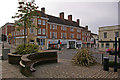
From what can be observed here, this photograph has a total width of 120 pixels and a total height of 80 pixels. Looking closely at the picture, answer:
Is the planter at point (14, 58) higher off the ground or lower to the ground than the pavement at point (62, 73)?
higher

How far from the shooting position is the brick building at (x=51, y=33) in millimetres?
30828

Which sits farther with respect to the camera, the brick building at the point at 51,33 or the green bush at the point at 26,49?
the brick building at the point at 51,33

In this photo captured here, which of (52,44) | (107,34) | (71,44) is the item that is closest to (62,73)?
(107,34)

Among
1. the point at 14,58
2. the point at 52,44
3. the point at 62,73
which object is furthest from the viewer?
the point at 52,44

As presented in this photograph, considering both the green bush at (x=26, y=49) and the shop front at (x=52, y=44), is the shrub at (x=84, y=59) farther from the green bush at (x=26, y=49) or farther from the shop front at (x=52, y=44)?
the shop front at (x=52, y=44)


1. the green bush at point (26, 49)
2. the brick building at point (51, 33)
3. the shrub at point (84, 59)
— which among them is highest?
the brick building at point (51, 33)

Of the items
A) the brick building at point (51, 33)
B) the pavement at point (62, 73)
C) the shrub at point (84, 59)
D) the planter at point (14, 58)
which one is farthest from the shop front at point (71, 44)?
the pavement at point (62, 73)

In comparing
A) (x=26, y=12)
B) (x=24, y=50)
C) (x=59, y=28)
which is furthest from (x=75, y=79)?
(x=59, y=28)

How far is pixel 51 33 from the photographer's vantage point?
35062mm

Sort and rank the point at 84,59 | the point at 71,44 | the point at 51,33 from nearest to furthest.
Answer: the point at 84,59, the point at 51,33, the point at 71,44

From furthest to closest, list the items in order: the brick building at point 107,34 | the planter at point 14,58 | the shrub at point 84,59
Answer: the brick building at point 107,34 → the shrub at point 84,59 → the planter at point 14,58

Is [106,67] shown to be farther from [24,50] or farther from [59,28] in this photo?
[59,28]

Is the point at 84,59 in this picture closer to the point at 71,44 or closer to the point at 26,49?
the point at 26,49

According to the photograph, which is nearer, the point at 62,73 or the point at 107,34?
the point at 62,73
